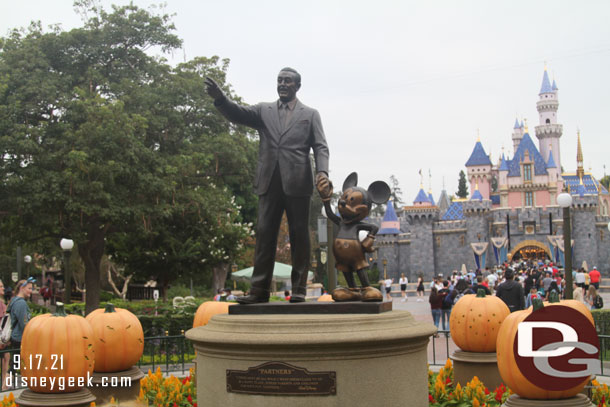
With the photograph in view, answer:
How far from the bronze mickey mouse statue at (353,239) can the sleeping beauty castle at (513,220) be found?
2446 inches

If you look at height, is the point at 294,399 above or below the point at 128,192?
below

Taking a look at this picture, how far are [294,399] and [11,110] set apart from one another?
1867 cm

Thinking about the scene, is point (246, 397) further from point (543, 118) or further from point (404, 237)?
point (543, 118)

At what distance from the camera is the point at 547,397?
6141 mm

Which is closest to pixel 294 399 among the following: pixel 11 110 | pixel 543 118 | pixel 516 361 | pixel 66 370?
pixel 516 361

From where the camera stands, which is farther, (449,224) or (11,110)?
(449,224)

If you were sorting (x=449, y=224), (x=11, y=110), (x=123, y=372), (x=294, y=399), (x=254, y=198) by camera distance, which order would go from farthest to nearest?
(x=449, y=224), (x=254, y=198), (x=11, y=110), (x=123, y=372), (x=294, y=399)

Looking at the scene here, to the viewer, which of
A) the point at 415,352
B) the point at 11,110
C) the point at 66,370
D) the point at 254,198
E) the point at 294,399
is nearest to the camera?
the point at 294,399

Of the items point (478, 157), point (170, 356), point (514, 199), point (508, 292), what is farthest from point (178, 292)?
point (478, 157)

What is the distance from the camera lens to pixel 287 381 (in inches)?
217

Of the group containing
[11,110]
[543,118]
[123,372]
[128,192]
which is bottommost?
[123,372]

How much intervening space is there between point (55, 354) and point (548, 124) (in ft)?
240

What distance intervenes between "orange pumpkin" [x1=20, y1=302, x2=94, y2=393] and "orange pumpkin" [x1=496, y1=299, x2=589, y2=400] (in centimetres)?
429

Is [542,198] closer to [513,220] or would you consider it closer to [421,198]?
[513,220]
